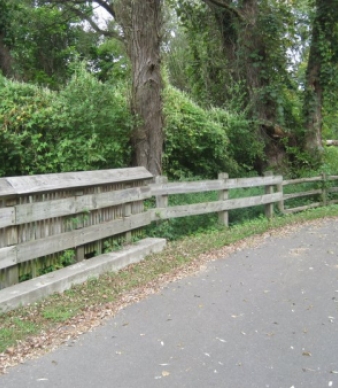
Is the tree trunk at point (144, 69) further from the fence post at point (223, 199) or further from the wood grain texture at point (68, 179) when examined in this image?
the wood grain texture at point (68, 179)

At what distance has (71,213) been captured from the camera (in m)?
6.57

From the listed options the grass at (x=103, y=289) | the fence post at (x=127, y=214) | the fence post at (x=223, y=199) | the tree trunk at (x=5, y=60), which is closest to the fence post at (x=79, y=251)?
the grass at (x=103, y=289)

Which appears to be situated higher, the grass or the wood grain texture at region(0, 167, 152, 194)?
the wood grain texture at region(0, 167, 152, 194)

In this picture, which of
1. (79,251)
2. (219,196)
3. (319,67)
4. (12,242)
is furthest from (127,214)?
(319,67)

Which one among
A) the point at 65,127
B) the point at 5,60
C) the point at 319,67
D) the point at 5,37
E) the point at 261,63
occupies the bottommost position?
the point at 65,127

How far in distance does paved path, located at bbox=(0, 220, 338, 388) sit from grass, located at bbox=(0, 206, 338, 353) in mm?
433

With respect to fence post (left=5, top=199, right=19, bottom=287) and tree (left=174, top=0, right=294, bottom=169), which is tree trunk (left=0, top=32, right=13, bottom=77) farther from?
fence post (left=5, top=199, right=19, bottom=287)

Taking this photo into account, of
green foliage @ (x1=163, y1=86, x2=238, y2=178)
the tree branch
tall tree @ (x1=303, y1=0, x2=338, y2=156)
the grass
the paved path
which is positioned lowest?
the paved path

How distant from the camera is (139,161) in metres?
10.3

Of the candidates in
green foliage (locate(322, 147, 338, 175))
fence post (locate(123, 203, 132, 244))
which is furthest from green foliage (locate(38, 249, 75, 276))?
green foliage (locate(322, 147, 338, 175))

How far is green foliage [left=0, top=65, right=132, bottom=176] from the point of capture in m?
9.30

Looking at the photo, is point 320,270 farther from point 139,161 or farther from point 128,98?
point 128,98

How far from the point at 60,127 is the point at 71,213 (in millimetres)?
3394

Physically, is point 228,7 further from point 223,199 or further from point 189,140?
point 223,199
